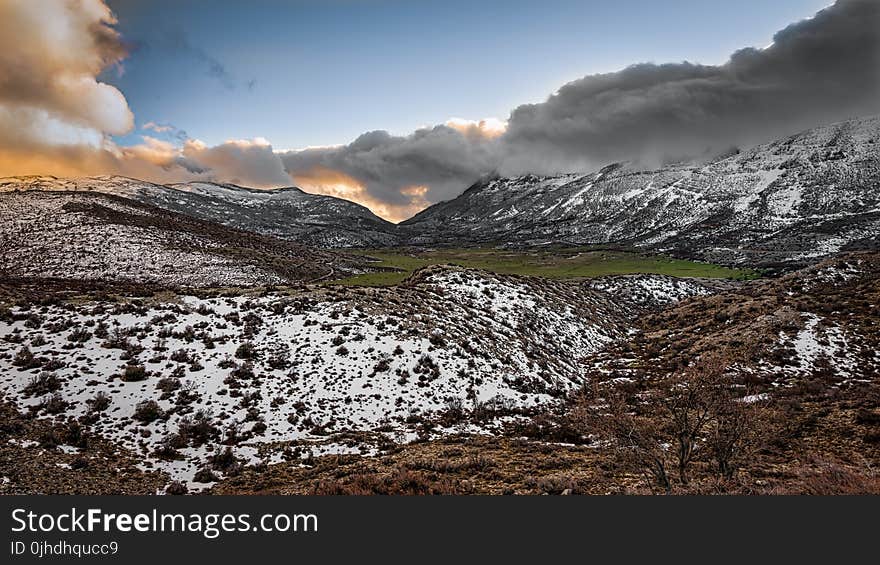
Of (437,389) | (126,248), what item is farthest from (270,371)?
(126,248)

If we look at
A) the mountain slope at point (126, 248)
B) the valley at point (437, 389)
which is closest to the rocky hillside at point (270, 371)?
the valley at point (437, 389)

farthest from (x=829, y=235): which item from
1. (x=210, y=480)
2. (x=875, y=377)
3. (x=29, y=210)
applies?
(x=29, y=210)

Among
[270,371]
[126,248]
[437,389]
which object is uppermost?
[126,248]

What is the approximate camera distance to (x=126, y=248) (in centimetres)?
5144

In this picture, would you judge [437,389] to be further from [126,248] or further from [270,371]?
[126,248]

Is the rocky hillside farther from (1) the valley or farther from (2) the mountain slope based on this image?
(2) the mountain slope

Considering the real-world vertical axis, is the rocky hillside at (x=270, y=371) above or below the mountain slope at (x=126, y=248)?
below

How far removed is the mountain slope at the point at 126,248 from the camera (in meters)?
46.8

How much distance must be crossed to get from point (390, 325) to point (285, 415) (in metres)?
9.00

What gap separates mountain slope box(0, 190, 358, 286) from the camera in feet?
153

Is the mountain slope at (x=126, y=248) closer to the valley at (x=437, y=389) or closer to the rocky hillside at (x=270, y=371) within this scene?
the valley at (x=437, y=389)

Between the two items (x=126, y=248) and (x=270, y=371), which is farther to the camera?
(x=126, y=248)

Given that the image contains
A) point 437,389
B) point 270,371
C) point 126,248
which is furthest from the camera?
point 126,248

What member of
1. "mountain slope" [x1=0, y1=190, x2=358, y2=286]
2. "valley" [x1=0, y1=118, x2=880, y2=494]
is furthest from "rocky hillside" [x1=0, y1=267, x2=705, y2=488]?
"mountain slope" [x1=0, y1=190, x2=358, y2=286]
